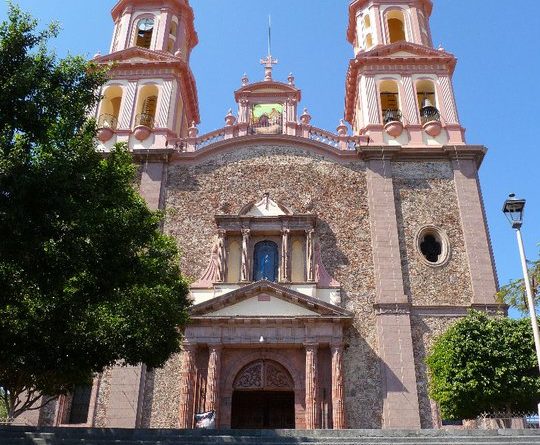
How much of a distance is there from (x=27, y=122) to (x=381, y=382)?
13255 mm

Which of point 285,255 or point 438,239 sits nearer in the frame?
point 285,255

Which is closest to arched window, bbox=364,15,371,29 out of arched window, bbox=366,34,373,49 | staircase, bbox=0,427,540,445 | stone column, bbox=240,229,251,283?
arched window, bbox=366,34,373,49

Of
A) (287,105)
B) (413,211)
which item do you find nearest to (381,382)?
(413,211)

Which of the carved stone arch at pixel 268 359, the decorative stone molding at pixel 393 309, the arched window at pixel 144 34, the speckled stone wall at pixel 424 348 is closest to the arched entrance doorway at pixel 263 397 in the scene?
the carved stone arch at pixel 268 359

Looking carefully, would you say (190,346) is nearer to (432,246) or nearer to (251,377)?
(251,377)

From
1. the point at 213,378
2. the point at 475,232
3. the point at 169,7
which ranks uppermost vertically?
the point at 169,7

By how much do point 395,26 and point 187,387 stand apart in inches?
844

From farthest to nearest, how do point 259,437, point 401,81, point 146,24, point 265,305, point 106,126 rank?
point 146,24, point 401,81, point 106,126, point 265,305, point 259,437

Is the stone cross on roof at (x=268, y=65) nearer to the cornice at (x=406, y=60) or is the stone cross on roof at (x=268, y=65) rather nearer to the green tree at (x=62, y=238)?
the cornice at (x=406, y=60)

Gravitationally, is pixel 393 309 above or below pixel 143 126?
below

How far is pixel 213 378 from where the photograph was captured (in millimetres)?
17703

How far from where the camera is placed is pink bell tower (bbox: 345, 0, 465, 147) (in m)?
23.9

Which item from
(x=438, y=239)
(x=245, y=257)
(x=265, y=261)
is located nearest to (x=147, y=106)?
(x=245, y=257)

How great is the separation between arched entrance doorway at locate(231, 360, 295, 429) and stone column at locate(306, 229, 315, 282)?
11.0ft
